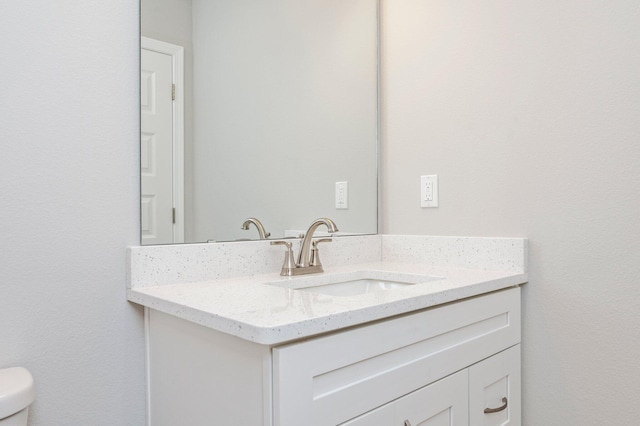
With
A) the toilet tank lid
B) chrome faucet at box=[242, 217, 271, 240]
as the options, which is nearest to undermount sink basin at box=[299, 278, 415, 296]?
chrome faucet at box=[242, 217, 271, 240]

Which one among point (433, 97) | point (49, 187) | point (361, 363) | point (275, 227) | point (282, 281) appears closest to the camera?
point (361, 363)

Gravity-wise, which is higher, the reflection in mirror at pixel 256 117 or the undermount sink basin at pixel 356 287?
the reflection in mirror at pixel 256 117

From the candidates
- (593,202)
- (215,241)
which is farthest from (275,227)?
(593,202)

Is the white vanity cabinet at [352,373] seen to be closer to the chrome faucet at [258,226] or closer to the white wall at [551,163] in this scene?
the white wall at [551,163]

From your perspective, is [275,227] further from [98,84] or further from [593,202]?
[593,202]

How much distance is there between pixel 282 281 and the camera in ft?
3.95

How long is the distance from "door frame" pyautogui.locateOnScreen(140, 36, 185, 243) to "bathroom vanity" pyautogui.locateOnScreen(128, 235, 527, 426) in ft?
0.25

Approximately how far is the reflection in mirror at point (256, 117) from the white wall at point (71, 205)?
0.21 feet

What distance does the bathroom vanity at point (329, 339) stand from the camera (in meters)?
0.77

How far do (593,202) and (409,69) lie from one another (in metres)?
0.77

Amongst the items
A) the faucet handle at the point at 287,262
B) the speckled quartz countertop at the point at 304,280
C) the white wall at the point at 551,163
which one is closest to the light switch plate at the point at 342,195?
the speckled quartz countertop at the point at 304,280

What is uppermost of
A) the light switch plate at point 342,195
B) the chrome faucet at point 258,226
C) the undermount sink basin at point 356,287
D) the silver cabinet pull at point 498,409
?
the light switch plate at point 342,195

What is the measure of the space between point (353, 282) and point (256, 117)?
59 centimetres

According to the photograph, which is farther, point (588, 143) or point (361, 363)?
point (588, 143)
